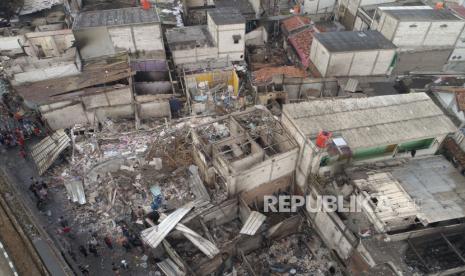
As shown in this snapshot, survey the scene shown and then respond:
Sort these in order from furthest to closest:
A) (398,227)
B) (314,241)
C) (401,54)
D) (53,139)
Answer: (401,54), (53,139), (314,241), (398,227)

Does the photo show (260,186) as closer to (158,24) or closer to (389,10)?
(158,24)

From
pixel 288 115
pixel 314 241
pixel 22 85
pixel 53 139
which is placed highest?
pixel 288 115

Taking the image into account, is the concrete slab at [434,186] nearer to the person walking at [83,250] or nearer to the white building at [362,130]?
the white building at [362,130]

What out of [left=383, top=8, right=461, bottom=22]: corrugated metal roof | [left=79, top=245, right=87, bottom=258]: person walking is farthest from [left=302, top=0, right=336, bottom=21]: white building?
[left=79, top=245, right=87, bottom=258]: person walking

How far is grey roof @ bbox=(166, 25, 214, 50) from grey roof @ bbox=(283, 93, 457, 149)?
464 inches

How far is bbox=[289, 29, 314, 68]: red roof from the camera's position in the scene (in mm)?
31152

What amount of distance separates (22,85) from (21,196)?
29.2 ft

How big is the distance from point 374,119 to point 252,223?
9.09 meters

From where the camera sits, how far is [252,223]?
19.6m

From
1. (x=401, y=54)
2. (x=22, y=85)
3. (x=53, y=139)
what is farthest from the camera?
(x=401, y=54)

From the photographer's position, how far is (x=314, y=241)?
2111 centimetres

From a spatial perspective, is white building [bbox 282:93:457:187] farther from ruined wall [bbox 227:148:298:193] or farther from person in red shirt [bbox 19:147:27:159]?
person in red shirt [bbox 19:147:27:159]

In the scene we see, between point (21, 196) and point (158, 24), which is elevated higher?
point (158, 24)

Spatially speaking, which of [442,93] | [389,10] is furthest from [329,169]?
[389,10]
